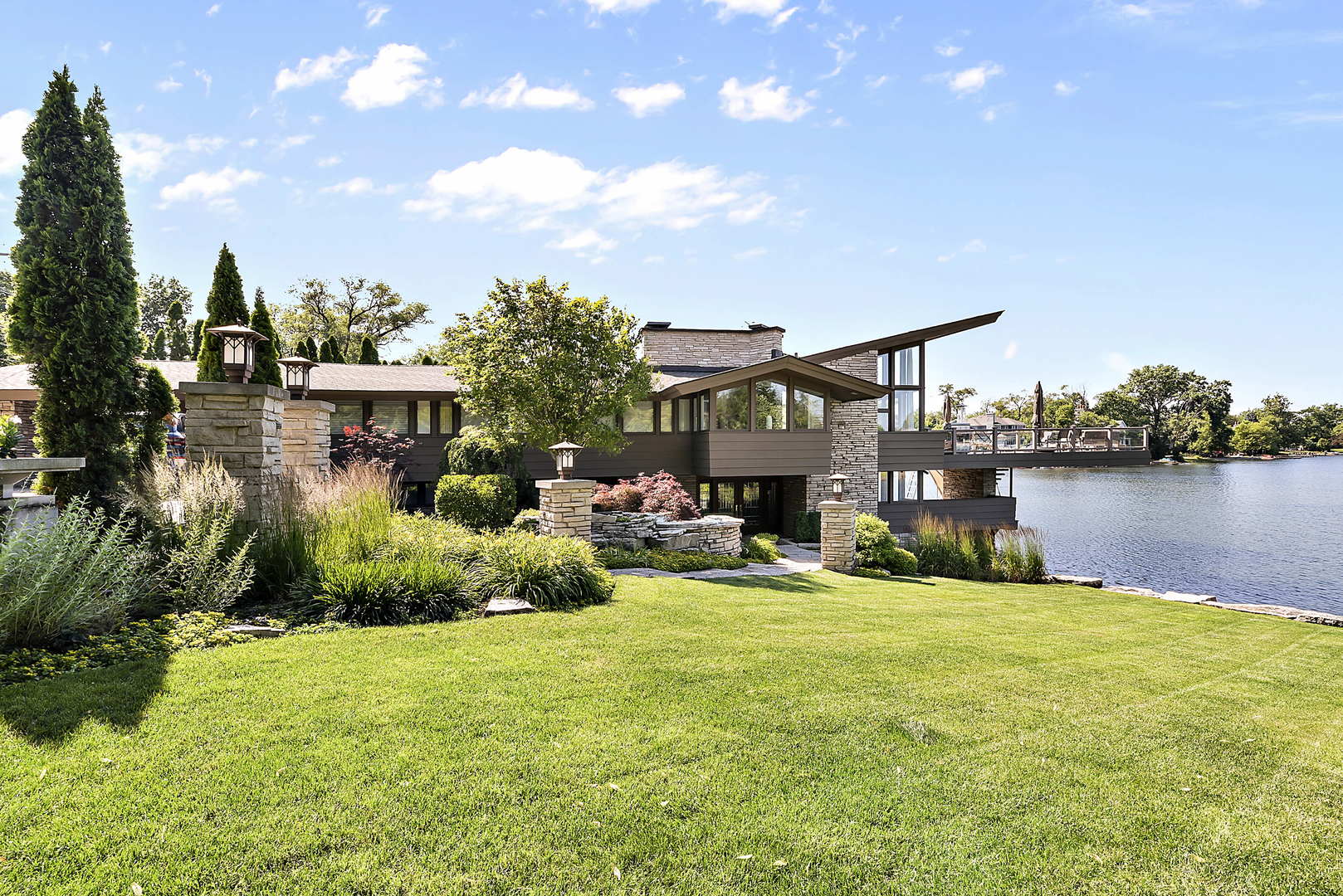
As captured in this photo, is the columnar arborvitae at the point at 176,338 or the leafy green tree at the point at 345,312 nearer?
the columnar arborvitae at the point at 176,338

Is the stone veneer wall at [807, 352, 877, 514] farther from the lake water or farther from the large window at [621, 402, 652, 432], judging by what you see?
the large window at [621, 402, 652, 432]

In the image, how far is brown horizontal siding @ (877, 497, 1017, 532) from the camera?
1953 centimetres

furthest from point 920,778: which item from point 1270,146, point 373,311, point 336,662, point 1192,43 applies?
point 373,311

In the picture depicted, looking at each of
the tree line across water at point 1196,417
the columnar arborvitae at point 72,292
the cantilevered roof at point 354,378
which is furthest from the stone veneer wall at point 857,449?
the tree line across water at point 1196,417

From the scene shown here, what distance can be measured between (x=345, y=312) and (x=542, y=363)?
85.2ft

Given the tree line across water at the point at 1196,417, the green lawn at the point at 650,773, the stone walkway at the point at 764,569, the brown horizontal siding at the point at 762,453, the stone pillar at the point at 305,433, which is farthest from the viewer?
the tree line across water at the point at 1196,417

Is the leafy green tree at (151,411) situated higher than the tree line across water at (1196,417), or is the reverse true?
the tree line across water at (1196,417)

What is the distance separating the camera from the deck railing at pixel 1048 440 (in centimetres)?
2080

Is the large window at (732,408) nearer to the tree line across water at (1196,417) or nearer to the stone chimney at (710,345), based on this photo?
the stone chimney at (710,345)

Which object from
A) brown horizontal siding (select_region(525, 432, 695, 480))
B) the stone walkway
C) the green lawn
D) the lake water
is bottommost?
the lake water

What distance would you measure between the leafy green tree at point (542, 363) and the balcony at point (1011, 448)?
358 inches

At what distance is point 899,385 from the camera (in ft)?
64.6

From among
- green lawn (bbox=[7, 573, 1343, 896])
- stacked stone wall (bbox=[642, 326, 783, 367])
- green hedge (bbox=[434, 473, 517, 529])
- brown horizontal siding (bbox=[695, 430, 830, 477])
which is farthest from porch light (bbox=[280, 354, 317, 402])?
stacked stone wall (bbox=[642, 326, 783, 367])

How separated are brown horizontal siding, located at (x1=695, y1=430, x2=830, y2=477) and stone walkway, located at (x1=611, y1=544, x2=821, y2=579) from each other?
2.46 meters
